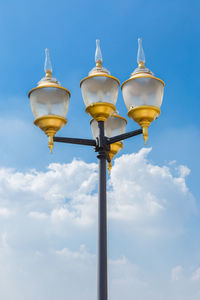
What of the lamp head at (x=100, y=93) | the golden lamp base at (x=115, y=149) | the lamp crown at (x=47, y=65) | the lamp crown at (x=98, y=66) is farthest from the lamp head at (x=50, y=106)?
the golden lamp base at (x=115, y=149)

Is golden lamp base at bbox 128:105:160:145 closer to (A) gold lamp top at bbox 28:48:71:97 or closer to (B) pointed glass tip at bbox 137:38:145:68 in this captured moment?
(B) pointed glass tip at bbox 137:38:145:68

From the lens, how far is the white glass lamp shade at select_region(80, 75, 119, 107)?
7.72 metres

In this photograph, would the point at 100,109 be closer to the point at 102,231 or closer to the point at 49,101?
the point at 49,101

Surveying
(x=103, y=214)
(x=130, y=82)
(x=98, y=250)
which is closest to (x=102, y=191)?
(x=103, y=214)

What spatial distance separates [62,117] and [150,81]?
1.65 metres

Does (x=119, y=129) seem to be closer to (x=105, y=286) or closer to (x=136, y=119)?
(x=136, y=119)

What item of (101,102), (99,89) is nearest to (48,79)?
(99,89)

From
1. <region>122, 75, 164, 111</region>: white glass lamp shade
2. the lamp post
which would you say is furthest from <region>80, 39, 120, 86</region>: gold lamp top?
<region>122, 75, 164, 111</region>: white glass lamp shade

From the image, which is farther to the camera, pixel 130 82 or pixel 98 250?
pixel 130 82

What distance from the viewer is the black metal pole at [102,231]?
22.4 feet

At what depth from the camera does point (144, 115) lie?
761 centimetres

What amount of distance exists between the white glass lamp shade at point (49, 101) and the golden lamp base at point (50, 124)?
0.24 ft

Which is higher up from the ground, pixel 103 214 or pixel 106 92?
pixel 106 92

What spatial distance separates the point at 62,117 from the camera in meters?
7.84
